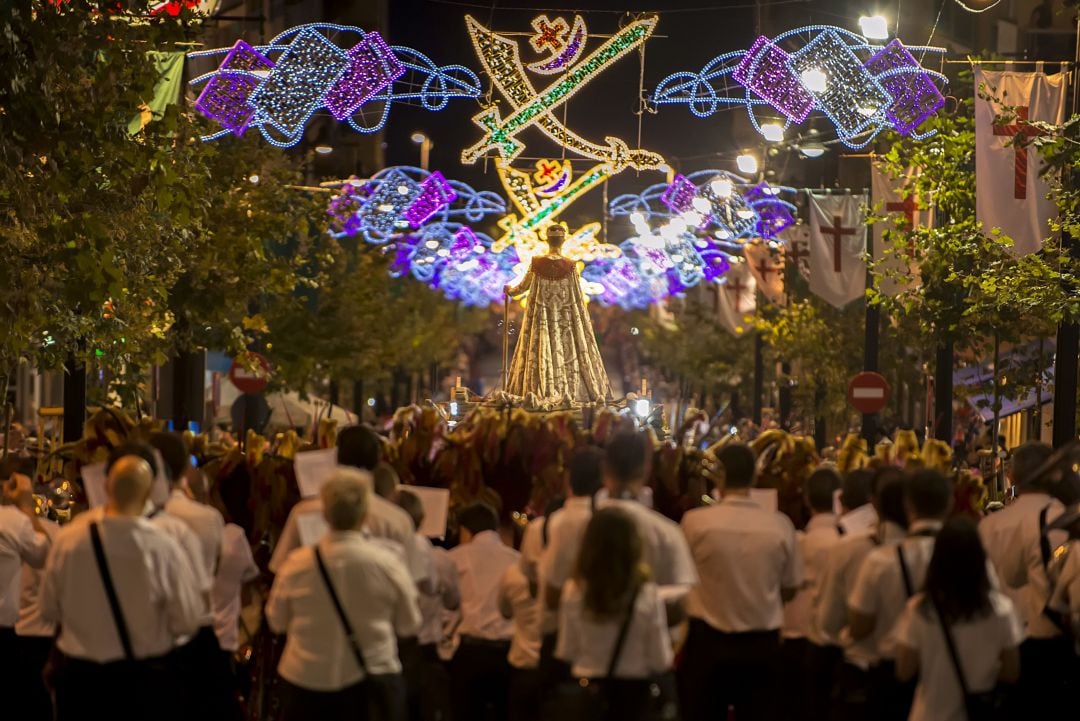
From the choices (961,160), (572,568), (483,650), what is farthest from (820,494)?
(961,160)

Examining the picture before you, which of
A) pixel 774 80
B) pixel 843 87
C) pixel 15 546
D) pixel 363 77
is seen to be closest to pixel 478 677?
pixel 15 546

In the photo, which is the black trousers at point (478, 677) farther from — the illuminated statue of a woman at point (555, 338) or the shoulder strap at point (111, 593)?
the illuminated statue of a woman at point (555, 338)

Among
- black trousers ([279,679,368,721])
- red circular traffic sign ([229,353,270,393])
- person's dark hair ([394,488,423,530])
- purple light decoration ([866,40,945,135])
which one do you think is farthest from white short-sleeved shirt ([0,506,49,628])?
red circular traffic sign ([229,353,270,393])

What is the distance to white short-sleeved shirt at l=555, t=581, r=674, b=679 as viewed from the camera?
Answer: 24.9ft

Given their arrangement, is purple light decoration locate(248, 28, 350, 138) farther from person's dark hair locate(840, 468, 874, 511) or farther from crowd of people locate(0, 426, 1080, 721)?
person's dark hair locate(840, 468, 874, 511)

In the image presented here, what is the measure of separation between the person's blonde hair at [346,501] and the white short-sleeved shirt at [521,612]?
1523mm

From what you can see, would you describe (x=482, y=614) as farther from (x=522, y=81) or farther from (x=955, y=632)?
(x=522, y=81)

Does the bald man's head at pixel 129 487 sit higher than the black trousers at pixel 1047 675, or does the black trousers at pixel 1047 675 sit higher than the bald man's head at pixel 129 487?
the bald man's head at pixel 129 487

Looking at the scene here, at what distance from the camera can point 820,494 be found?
10039mm

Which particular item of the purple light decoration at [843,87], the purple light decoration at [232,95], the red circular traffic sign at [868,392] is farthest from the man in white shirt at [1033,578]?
the red circular traffic sign at [868,392]

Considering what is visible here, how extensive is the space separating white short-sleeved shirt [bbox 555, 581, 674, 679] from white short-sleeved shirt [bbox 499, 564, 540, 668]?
5.15 ft

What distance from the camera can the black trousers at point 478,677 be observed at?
10.0 metres

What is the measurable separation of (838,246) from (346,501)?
1865 cm

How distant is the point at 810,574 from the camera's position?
9.74 meters
